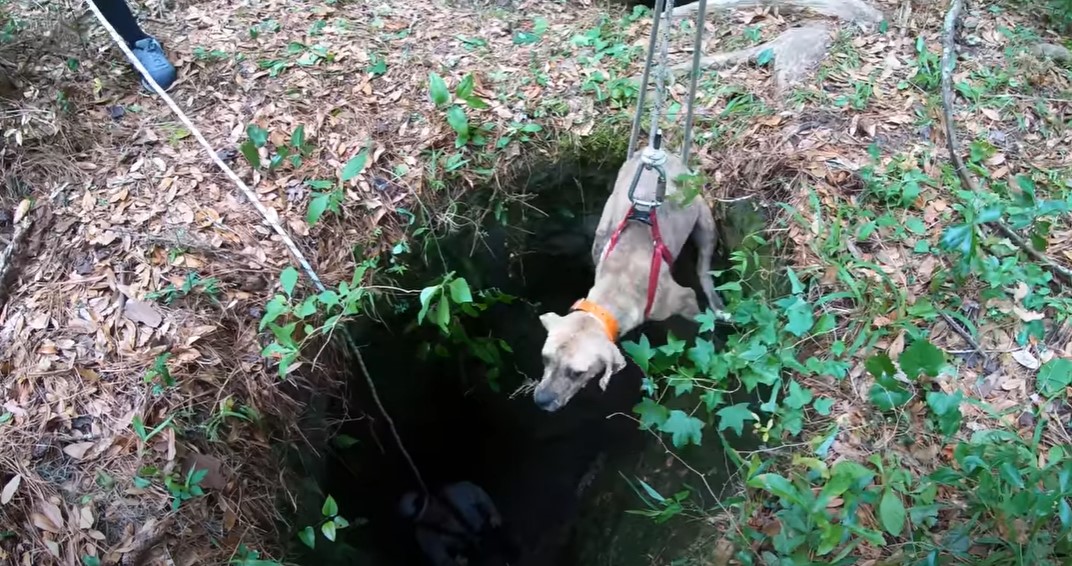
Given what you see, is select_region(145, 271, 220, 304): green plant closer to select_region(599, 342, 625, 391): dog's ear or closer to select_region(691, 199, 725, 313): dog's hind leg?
select_region(599, 342, 625, 391): dog's ear

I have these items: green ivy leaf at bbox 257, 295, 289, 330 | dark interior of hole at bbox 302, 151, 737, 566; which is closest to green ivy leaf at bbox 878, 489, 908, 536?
dark interior of hole at bbox 302, 151, 737, 566

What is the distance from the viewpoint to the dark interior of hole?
3.99 m

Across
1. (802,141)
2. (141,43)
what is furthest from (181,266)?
(802,141)

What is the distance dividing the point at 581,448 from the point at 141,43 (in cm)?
376

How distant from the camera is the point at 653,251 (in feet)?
11.2

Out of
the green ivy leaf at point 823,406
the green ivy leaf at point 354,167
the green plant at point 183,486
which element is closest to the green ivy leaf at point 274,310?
the green plant at point 183,486

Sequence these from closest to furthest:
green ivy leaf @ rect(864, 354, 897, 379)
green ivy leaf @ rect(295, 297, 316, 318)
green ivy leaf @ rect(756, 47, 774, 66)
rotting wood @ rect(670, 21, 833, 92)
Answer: green ivy leaf @ rect(864, 354, 897, 379)
green ivy leaf @ rect(295, 297, 316, 318)
rotting wood @ rect(670, 21, 833, 92)
green ivy leaf @ rect(756, 47, 774, 66)

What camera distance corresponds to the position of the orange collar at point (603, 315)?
3.13 meters

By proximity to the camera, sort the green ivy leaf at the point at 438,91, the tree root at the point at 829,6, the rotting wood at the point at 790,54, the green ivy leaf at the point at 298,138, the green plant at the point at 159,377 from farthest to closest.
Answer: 1. the tree root at the point at 829,6
2. the rotting wood at the point at 790,54
3. the green ivy leaf at the point at 438,91
4. the green ivy leaf at the point at 298,138
5. the green plant at the point at 159,377

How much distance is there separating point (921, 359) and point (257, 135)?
10.9ft

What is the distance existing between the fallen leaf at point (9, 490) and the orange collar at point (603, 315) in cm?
243

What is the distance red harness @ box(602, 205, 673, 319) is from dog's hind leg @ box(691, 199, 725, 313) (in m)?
0.32

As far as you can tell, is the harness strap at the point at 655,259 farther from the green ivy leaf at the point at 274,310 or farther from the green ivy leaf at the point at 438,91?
the green ivy leaf at the point at 274,310

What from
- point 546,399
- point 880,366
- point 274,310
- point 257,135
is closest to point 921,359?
point 880,366
